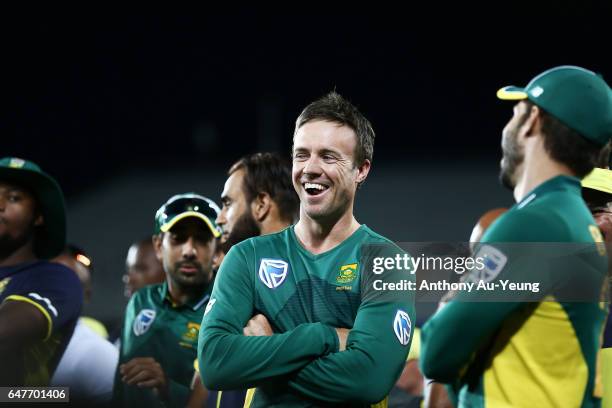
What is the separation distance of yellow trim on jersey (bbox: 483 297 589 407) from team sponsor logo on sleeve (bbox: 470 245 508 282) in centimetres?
14

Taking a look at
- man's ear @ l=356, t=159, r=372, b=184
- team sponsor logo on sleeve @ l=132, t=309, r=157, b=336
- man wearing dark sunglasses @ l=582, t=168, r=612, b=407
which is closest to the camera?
man's ear @ l=356, t=159, r=372, b=184

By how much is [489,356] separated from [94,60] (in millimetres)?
13372

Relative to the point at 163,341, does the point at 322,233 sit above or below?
above

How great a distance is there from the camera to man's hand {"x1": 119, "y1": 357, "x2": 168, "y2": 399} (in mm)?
3975

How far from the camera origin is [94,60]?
1445cm

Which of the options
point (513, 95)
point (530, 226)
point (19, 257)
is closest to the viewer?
point (530, 226)

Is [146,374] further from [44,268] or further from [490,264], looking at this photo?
[490,264]

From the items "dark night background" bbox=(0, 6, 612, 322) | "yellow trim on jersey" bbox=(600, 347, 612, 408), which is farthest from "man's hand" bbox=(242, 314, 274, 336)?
"dark night background" bbox=(0, 6, 612, 322)

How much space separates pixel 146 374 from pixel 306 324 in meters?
1.83

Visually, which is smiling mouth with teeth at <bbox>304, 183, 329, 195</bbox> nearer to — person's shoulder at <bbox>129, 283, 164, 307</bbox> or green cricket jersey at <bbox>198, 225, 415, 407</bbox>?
green cricket jersey at <bbox>198, 225, 415, 407</bbox>

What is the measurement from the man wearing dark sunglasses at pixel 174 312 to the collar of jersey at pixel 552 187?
2.33 meters

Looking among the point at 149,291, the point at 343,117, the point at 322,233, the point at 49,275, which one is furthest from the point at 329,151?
the point at 149,291

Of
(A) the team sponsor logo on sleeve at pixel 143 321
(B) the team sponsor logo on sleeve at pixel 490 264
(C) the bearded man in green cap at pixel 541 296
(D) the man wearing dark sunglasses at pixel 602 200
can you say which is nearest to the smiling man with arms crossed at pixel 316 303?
(C) the bearded man in green cap at pixel 541 296

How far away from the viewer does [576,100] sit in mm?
2232
